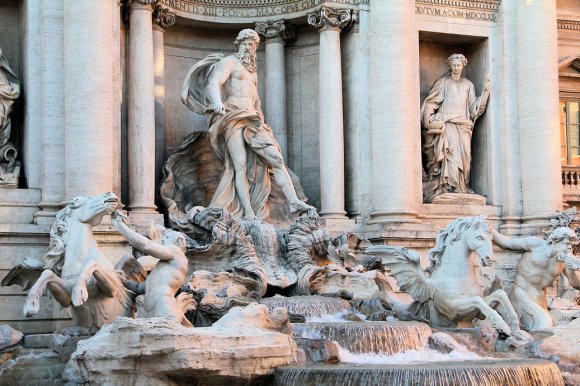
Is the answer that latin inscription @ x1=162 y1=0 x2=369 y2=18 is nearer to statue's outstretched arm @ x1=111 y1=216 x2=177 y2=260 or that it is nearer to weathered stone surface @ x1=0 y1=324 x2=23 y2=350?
statue's outstretched arm @ x1=111 y1=216 x2=177 y2=260

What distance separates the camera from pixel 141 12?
17938 mm

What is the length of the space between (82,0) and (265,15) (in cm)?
443

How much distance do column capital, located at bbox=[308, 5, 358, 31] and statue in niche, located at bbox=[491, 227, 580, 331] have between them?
5.61 meters

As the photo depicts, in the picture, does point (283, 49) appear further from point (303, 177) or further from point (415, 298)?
point (415, 298)

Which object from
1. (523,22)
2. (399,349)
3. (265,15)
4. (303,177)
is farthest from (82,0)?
(523,22)

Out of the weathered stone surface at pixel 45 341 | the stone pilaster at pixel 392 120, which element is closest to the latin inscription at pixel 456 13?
the stone pilaster at pixel 392 120

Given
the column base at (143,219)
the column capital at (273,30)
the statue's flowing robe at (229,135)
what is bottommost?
the column base at (143,219)

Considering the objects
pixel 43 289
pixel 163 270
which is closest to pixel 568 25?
pixel 163 270

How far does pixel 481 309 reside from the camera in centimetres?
1482

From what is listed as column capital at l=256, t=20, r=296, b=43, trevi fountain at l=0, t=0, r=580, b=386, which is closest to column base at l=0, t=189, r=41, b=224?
trevi fountain at l=0, t=0, r=580, b=386

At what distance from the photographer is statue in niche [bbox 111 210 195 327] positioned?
13555 mm

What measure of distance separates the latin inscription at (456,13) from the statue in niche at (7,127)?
777cm

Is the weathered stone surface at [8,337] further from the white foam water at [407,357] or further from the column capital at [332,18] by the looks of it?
the column capital at [332,18]

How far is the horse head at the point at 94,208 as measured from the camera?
14.1 meters
